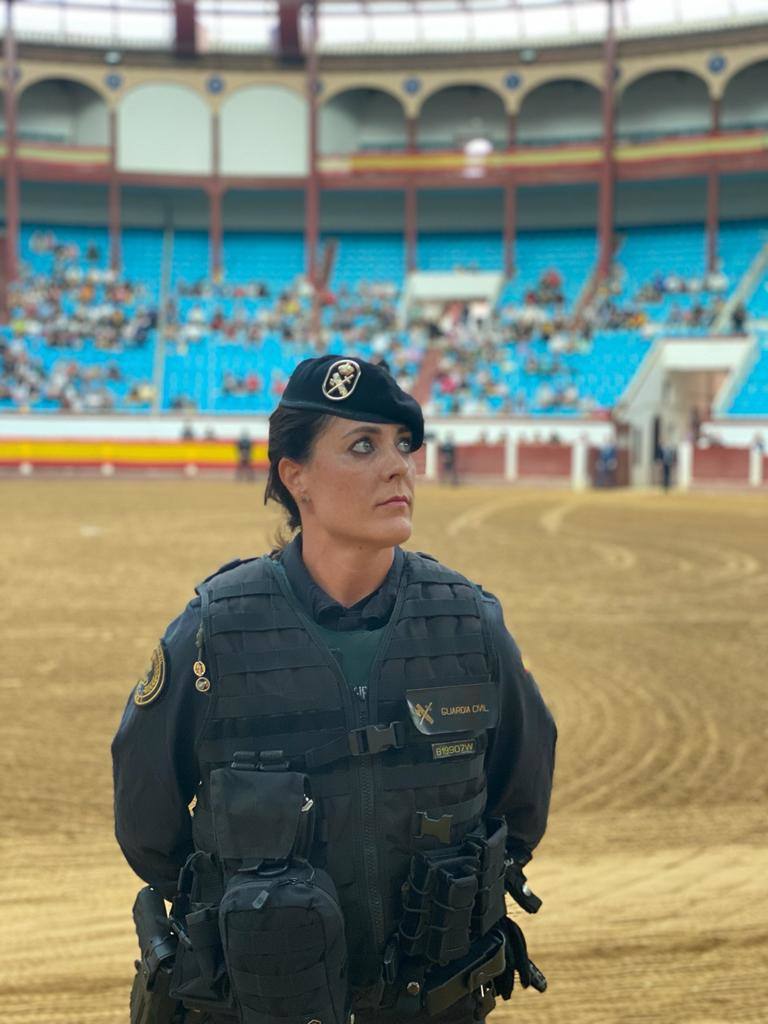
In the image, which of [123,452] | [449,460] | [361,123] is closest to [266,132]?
[361,123]

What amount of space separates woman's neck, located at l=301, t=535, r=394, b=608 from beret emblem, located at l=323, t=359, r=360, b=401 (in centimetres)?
30

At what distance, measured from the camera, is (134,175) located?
44469mm

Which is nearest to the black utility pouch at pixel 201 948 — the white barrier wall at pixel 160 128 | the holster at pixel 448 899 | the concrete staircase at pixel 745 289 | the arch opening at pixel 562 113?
the holster at pixel 448 899

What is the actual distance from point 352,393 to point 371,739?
0.67 m

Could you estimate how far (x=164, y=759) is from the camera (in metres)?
2.38

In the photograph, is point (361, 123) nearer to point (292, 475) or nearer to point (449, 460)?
point (449, 460)

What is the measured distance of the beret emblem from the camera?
7.78 ft

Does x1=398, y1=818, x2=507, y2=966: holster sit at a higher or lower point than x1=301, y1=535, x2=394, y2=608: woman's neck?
lower

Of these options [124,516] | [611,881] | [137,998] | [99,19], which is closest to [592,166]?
[99,19]

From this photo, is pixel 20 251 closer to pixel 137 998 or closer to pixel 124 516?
pixel 124 516

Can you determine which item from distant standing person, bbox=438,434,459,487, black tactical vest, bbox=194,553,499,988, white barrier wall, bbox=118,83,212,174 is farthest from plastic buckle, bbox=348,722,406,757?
white barrier wall, bbox=118,83,212,174

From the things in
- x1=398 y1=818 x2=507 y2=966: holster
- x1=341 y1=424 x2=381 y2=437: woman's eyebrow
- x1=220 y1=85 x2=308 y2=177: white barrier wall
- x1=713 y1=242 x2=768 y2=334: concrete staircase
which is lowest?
x1=398 y1=818 x2=507 y2=966: holster

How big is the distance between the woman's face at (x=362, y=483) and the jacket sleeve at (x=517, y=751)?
301mm

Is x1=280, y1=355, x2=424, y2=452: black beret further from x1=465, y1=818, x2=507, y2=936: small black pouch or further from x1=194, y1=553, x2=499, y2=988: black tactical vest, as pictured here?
x1=465, y1=818, x2=507, y2=936: small black pouch
